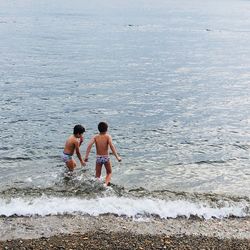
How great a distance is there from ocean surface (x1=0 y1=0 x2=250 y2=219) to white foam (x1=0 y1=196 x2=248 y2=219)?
0.11 feet

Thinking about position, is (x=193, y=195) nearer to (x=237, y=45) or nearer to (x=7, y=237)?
(x=7, y=237)

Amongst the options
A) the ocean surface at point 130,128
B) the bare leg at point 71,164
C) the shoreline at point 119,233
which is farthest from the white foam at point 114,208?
the bare leg at point 71,164

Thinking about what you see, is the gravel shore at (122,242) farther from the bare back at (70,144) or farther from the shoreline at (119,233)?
the bare back at (70,144)

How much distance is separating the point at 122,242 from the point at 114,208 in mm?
2920

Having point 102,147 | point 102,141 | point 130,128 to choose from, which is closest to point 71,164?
point 102,147

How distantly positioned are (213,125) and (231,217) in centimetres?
1267

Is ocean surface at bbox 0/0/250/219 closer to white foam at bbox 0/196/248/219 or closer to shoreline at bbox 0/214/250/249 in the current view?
white foam at bbox 0/196/248/219

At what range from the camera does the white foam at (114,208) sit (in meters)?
14.7

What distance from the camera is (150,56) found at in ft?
178

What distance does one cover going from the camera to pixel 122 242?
1216 cm

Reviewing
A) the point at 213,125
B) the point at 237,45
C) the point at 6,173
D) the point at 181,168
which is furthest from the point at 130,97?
the point at 237,45

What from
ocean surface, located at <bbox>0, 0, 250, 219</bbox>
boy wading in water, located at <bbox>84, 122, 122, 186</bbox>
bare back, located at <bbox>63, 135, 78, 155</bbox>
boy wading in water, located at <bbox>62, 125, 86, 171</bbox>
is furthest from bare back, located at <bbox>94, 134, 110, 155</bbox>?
ocean surface, located at <bbox>0, 0, 250, 219</bbox>

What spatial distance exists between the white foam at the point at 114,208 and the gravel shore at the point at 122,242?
76.2 inches

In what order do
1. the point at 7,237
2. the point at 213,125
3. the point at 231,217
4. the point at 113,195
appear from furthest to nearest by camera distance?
the point at 213,125
the point at 113,195
the point at 231,217
the point at 7,237
